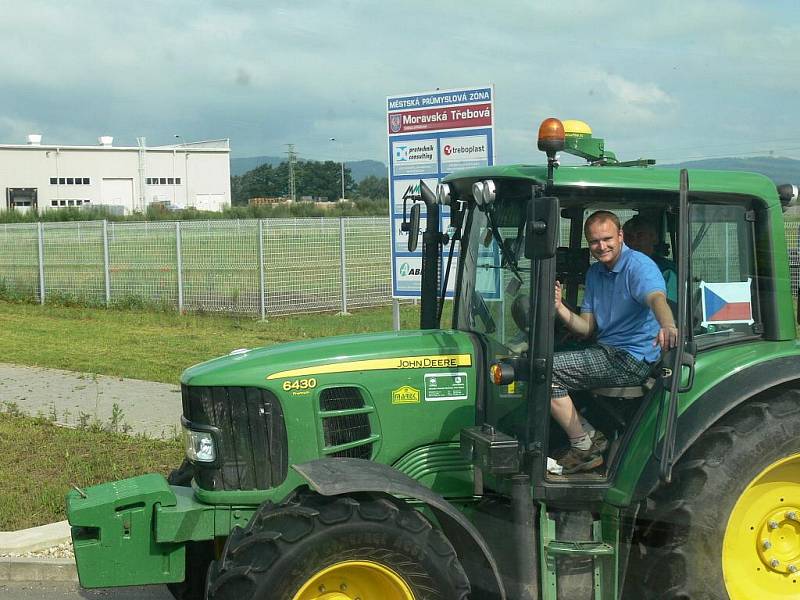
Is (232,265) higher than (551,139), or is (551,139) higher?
(551,139)

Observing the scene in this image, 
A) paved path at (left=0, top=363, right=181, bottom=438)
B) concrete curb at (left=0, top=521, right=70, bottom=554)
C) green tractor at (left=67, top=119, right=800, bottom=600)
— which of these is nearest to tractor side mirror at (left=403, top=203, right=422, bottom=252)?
green tractor at (left=67, top=119, right=800, bottom=600)

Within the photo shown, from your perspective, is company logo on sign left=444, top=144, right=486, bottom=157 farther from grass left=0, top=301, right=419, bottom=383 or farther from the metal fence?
the metal fence

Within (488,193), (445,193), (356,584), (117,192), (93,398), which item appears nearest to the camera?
(356,584)

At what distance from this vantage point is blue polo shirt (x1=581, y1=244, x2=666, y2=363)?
4516 millimetres

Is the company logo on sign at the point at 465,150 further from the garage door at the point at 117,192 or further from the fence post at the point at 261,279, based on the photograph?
the garage door at the point at 117,192

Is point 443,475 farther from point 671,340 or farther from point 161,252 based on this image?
point 161,252

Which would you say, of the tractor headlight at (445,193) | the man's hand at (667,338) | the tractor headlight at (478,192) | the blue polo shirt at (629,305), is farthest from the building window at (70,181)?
the man's hand at (667,338)

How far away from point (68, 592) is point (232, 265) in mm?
12504

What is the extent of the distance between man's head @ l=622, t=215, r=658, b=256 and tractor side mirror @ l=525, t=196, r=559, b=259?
795 millimetres

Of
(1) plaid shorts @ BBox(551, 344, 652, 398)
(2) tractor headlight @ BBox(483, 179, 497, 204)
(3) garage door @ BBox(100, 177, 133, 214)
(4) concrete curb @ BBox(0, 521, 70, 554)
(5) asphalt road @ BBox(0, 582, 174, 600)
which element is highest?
(3) garage door @ BBox(100, 177, 133, 214)

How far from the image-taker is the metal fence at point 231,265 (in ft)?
59.2

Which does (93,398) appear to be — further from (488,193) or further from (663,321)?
(663,321)

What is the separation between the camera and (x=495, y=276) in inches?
188

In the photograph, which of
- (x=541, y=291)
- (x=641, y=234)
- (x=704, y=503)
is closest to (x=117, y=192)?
(x=641, y=234)
